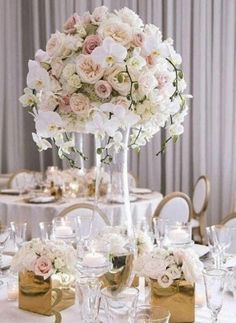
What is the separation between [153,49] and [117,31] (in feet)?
0.44

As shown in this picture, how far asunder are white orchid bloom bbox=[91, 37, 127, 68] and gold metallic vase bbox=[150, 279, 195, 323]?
29.0 inches

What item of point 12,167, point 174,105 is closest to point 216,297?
point 174,105

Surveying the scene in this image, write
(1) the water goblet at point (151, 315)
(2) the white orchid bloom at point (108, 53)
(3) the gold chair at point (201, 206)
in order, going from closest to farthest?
(1) the water goblet at point (151, 315), (2) the white orchid bloom at point (108, 53), (3) the gold chair at point (201, 206)

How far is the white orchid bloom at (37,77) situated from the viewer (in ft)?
6.43

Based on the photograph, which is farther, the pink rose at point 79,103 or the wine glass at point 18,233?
the wine glass at point 18,233

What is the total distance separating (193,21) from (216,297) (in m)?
4.72

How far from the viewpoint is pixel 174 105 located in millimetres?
1997

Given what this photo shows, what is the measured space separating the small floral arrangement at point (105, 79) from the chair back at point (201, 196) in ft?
10.5

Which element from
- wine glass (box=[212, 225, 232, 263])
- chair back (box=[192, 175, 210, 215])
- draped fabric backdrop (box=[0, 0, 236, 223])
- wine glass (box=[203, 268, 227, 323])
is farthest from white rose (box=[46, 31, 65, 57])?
draped fabric backdrop (box=[0, 0, 236, 223])

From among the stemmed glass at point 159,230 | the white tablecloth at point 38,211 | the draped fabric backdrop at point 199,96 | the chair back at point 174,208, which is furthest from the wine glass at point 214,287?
the draped fabric backdrop at point 199,96

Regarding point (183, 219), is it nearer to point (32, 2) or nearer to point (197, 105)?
point (197, 105)

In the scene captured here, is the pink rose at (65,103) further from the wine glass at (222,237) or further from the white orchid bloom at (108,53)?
the wine glass at (222,237)

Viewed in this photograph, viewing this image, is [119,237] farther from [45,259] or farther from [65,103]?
[65,103]

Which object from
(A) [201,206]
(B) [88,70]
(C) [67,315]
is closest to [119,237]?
(C) [67,315]
